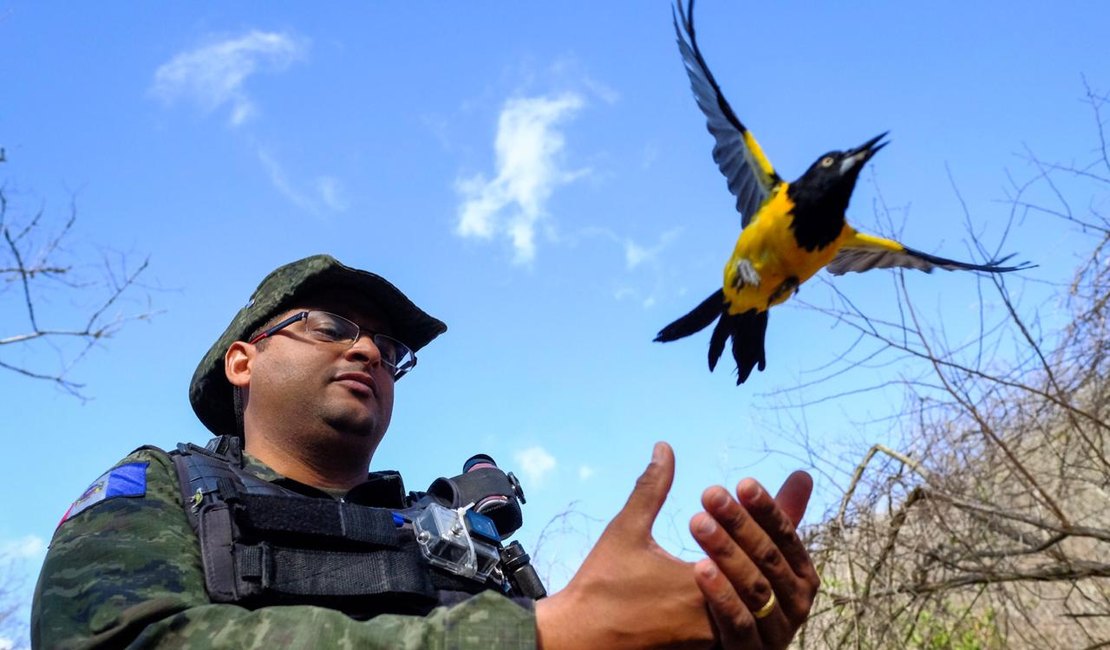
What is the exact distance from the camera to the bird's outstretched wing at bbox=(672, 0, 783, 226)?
2.32m

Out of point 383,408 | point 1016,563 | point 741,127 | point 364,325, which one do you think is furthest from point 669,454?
point 1016,563

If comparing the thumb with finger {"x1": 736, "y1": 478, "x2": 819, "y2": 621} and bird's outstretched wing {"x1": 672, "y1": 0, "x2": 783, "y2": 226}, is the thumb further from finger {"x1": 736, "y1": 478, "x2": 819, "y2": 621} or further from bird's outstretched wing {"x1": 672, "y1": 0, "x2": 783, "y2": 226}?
bird's outstretched wing {"x1": 672, "y1": 0, "x2": 783, "y2": 226}

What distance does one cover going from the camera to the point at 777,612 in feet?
5.57

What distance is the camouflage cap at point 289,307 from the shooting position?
355 centimetres

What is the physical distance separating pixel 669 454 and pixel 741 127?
1189 millimetres

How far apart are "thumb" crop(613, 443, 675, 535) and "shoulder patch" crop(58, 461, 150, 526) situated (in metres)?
1.43

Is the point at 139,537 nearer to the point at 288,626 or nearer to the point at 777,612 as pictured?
the point at 288,626

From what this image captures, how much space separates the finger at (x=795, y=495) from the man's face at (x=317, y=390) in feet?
6.10

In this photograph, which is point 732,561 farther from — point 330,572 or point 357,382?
point 357,382

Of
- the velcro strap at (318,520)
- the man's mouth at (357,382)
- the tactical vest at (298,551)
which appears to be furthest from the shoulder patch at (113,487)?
the man's mouth at (357,382)

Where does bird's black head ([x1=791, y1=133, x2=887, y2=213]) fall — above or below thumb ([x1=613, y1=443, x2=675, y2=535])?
above

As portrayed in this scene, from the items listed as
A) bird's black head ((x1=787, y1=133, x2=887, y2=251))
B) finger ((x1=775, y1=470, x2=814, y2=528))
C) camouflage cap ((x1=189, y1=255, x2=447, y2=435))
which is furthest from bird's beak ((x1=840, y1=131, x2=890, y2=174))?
camouflage cap ((x1=189, y1=255, x2=447, y2=435))

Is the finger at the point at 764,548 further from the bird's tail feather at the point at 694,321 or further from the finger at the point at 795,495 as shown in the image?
the bird's tail feather at the point at 694,321

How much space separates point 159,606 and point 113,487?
64 centimetres
